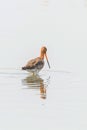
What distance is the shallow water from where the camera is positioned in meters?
8.19

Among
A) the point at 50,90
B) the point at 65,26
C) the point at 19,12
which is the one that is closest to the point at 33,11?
the point at 19,12

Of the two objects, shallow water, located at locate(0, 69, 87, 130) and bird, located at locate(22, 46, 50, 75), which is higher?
bird, located at locate(22, 46, 50, 75)

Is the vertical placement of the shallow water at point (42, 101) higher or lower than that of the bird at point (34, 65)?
lower

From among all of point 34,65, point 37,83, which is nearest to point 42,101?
point 37,83

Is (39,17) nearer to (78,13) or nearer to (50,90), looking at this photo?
(78,13)

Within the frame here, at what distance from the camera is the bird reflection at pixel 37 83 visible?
10111 mm

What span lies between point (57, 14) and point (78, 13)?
1.85ft

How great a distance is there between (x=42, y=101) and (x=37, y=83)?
5.31 ft

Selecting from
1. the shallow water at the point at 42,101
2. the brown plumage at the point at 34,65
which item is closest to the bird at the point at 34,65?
the brown plumage at the point at 34,65

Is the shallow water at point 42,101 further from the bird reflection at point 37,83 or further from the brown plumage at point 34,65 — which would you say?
the brown plumage at point 34,65

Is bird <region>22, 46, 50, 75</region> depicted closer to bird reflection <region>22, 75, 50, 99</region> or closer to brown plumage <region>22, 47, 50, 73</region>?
brown plumage <region>22, 47, 50, 73</region>

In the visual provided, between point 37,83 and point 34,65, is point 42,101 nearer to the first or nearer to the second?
point 37,83

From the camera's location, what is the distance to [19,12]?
17625 millimetres

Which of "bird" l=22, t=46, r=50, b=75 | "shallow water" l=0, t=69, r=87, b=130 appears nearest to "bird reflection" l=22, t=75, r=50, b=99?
"shallow water" l=0, t=69, r=87, b=130
